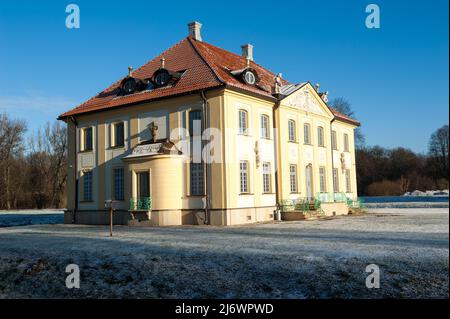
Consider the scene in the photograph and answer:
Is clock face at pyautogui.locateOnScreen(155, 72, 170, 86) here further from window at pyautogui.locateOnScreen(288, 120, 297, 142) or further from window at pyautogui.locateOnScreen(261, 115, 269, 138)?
window at pyautogui.locateOnScreen(288, 120, 297, 142)

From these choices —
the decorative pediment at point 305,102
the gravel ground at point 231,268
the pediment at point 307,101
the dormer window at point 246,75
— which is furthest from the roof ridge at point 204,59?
the gravel ground at point 231,268

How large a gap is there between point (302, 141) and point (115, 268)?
18.5 m

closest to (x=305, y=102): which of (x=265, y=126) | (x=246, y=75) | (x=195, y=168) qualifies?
(x=265, y=126)

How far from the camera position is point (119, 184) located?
2470 centimetres

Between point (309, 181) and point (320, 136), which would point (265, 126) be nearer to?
point (309, 181)

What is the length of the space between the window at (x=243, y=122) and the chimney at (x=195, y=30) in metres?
7.28

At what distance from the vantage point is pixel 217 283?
9.04 meters

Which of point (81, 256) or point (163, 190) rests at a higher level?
point (163, 190)

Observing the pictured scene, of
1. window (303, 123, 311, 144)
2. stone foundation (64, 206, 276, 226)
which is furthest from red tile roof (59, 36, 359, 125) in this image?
stone foundation (64, 206, 276, 226)

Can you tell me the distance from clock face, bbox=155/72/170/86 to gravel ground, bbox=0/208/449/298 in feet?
38.6

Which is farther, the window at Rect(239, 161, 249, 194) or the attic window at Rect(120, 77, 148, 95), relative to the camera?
the attic window at Rect(120, 77, 148, 95)

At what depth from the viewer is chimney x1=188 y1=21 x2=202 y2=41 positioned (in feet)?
90.9

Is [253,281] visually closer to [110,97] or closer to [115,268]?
[115,268]
